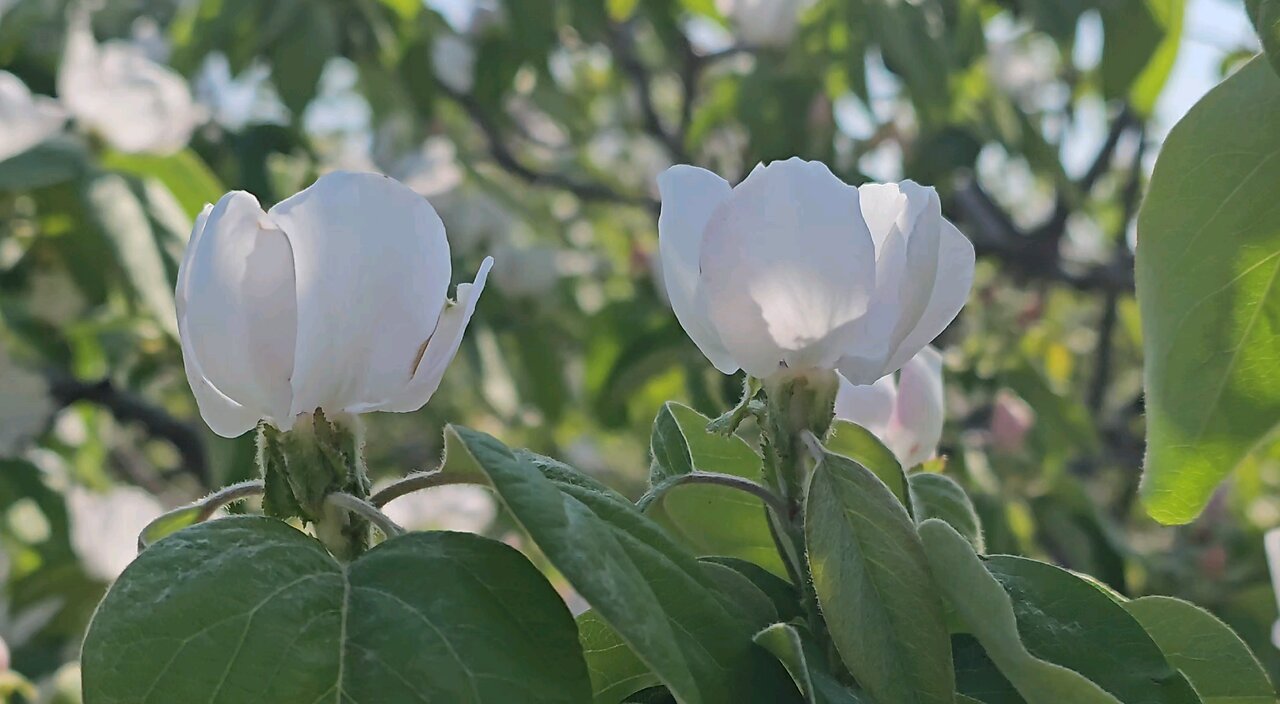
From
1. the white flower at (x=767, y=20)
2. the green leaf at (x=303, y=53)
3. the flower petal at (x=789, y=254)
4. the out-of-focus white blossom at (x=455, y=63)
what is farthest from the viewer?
the out-of-focus white blossom at (x=455, y=63)

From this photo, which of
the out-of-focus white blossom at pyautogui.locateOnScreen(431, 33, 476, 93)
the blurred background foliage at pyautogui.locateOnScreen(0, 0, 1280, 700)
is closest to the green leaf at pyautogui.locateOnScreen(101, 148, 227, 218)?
the blurred background foliage at pyautogui.locateOnScreen(0, 0, 1280, 700)

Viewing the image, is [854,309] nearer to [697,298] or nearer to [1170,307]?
[697,298]

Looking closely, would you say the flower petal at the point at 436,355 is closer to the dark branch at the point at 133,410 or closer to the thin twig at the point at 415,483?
the thin twig at the point at 415,483

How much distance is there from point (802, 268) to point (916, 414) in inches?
8.5

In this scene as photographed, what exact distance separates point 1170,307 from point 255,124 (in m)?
1.41

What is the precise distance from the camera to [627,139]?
3105mm

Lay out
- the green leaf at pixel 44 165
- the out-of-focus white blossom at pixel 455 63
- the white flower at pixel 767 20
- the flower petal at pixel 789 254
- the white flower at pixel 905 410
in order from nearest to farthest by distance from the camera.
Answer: the flower petal at pixel 789 254, the white flower at pixel 905 410, the green leaf at pixel 44 165, the white flower at pixel 767 20, the out-of-focus white blossom at pixel 455 63

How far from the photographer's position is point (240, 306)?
391 millimetres

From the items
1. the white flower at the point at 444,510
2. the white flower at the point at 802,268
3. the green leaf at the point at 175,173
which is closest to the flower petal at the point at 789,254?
the white flower at the point at 802,268

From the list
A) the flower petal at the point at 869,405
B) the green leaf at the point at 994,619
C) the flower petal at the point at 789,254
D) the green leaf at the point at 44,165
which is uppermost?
the flower petal at the point at 789,254

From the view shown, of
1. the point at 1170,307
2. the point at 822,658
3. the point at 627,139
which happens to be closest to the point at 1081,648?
the point at 822,658

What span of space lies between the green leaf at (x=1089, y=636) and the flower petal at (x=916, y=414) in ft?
0.64

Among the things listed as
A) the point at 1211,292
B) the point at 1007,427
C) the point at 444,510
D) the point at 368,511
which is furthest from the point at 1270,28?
the point at 444,510

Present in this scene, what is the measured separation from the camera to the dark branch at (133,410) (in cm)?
164
